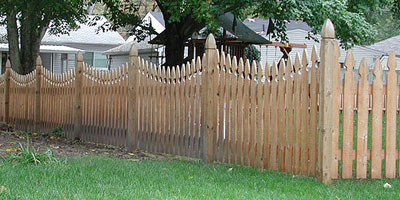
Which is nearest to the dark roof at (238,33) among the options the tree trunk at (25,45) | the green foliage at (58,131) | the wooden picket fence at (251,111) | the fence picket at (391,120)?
the tree trunk at (25,45)

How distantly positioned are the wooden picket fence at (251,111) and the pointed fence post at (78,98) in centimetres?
2

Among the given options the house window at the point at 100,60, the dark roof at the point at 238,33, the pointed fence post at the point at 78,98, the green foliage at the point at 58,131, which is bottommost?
the green foliage at the point at 58,131

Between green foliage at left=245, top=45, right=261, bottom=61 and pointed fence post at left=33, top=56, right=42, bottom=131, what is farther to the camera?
green foliage at left=245, top=45, right=261, bottom=61

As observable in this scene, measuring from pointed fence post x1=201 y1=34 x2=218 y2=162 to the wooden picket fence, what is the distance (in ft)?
0.05

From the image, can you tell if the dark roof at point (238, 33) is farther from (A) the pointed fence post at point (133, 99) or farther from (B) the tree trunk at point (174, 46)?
(A) the pointed fence post at point (133, 99)

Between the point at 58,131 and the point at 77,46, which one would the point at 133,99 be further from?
the point at 77,46

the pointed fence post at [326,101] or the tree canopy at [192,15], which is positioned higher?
the tree canopy at [192,15]

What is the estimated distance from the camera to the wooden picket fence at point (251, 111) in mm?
6996

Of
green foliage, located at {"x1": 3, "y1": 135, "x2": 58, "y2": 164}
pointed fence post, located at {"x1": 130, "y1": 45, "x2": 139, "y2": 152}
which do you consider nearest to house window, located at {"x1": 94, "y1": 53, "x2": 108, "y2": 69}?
pointed fence post, located at {"x1": 130, "y1": 45, "x2": 139, "y2": 152}

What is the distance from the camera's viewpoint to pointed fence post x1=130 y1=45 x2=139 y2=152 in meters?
10.6

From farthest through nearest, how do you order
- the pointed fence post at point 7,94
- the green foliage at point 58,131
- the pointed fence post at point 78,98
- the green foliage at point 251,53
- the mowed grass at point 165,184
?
1. the green foliage at point 251,53
2. the pointed fence post at point 7,94
3. the green foliage at point 58,131
4. the pointed fence post at point 78,98
5. the mowed grass at point 165,184

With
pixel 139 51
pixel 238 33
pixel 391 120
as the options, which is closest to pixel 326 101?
pixel 391 120

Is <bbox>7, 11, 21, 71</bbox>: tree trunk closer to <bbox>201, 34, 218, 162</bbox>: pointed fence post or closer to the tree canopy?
the tree canopy

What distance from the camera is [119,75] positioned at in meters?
11.2
